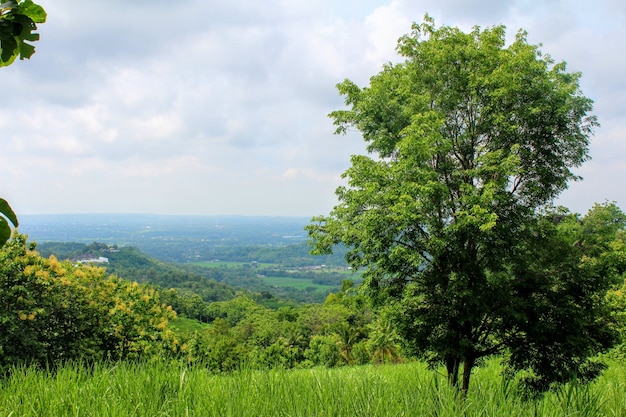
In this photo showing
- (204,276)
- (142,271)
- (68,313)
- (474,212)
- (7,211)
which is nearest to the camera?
(7,211)

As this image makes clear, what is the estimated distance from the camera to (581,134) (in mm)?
8266

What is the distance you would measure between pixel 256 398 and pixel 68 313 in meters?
10.4

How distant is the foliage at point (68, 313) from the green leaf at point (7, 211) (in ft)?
31.8

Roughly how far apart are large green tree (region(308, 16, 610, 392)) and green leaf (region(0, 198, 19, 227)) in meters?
6.14

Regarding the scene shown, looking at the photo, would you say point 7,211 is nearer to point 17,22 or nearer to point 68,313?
point 17,22

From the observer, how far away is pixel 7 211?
1.16 m

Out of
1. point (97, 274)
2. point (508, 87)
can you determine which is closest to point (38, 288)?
point (97, 274)

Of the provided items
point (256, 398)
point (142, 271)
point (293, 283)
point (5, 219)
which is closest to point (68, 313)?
point (256, 398)

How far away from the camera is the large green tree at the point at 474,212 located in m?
7.47

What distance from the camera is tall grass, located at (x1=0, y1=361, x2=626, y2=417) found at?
10.2 ft

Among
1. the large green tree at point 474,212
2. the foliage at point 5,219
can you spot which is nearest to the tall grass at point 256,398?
the foliage at point 5,219

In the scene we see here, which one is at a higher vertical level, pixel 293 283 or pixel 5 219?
pixel 5 219

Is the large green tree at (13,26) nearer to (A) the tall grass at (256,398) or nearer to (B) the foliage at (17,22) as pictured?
(B) the foliage at (17,22)

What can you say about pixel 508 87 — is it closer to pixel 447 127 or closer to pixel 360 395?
pixel 447 127
